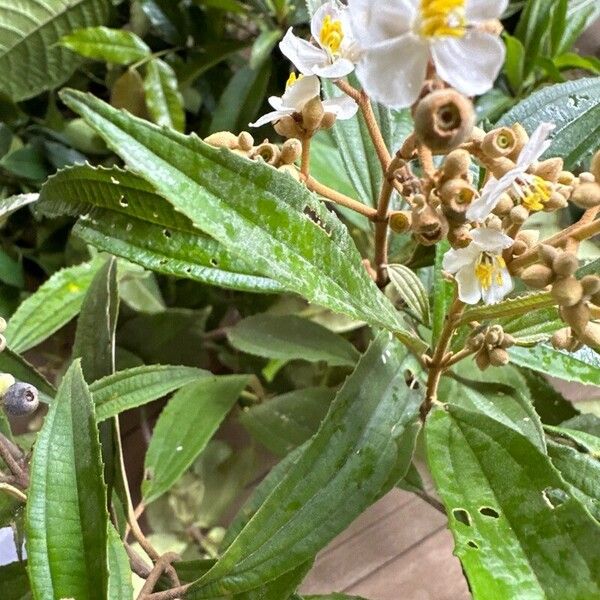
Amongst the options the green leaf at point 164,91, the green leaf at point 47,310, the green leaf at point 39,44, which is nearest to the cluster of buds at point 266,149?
the green leaf at point 47,310

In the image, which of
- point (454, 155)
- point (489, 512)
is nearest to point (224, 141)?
point (454, 155)

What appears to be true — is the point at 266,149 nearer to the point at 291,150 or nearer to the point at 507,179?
the point at 291,150

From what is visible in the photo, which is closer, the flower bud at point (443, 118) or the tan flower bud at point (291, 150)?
the flower bud at point (443, 118)

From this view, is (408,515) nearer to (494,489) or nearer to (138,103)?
(494,489)

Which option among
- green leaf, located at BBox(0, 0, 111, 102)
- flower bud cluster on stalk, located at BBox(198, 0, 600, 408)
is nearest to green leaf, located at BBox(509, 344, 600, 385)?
flower bud cluster on stalk, located at BBox(198, 0, 600, 408)

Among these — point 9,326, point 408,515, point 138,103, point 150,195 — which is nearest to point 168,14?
point 138,103

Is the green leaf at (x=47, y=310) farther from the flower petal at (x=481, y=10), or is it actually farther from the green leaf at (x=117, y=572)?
the flower petal at (x=481, y=10)
